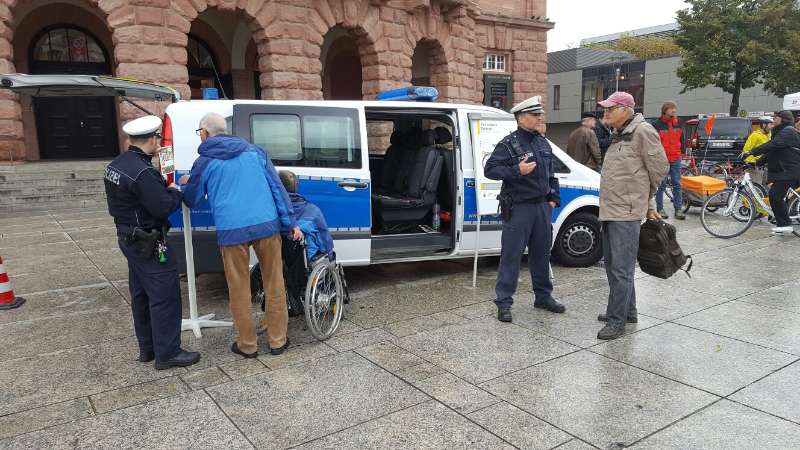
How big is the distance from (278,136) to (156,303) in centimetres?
210

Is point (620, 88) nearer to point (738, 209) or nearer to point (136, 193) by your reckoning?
point (738, 209)

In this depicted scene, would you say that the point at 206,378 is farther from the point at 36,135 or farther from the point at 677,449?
the point at 36,135

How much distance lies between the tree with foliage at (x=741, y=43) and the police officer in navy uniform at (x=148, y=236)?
3319cm

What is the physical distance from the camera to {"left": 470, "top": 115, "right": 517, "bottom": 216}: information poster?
609 centimetres

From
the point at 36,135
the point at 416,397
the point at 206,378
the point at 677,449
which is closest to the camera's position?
the point at 677,449

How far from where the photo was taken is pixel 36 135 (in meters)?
16.8

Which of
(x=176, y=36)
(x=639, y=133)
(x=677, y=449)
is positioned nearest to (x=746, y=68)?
(x=176, y=36)

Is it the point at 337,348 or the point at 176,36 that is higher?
the point at 176,36

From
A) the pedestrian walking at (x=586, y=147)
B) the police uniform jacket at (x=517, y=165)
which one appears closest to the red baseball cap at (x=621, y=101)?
the police uniform jacket at (x=517, y=165)

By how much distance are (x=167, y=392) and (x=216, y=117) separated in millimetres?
1965

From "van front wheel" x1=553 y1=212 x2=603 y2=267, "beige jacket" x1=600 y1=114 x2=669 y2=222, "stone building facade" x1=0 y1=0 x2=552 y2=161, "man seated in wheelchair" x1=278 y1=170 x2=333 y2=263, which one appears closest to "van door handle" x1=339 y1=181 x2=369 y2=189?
"man seated in wheelchair" x1=278 y1=170 x2=333 y2=263

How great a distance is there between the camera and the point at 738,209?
9.70 m

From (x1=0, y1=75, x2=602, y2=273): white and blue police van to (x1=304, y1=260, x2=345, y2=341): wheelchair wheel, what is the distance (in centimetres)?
86

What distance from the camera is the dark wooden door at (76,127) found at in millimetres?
16906
